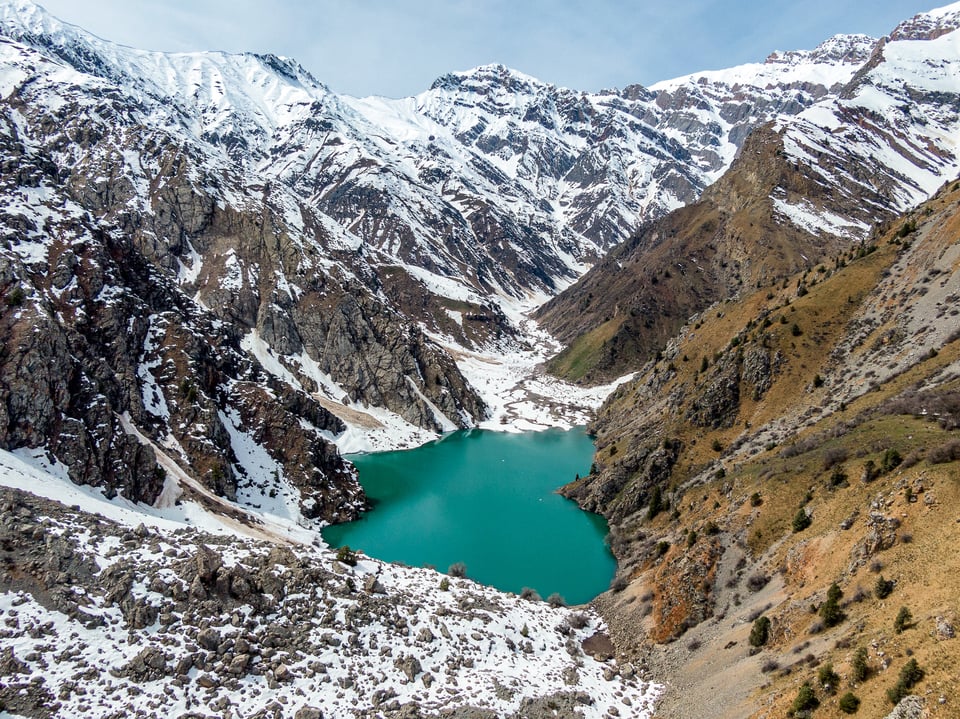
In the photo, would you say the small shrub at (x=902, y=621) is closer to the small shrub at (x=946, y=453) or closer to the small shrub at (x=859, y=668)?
the small shrub at (x=859, y=668)

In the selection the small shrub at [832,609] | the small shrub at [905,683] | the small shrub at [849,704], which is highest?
the small shrub at [832,609]

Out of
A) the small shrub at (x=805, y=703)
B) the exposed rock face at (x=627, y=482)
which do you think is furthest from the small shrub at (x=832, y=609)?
the exposed rock face at (x=627, y=482)

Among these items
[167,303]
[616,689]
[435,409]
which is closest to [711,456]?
[616,689]

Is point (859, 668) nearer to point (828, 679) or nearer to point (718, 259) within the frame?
point (828, 679)

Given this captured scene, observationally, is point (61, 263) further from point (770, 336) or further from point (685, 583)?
point (770, 336)

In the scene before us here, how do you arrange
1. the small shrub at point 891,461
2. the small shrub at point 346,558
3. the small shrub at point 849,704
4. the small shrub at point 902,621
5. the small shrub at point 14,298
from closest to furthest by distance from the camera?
the small shrub at point 849,704 → the small shrub at point 902,621 → the small shrub at point 891,461 → the small shrub at point 346,558 → the small shrub at point 14,298
